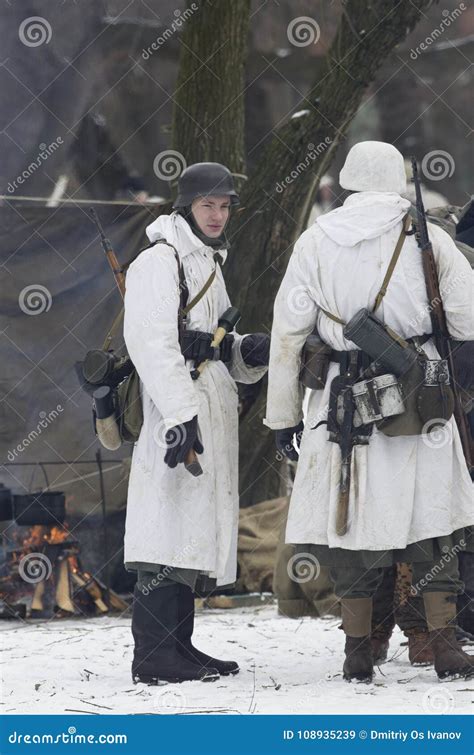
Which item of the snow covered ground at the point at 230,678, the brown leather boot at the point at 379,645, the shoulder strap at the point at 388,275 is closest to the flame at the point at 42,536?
the snow covered ground at the point at 230,678

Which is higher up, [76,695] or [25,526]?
[25,526]

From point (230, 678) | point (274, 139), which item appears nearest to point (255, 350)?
point (230, 678)

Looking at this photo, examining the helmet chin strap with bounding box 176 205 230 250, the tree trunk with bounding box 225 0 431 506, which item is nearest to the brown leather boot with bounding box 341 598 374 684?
the helmet chin strap with bounding box 176 205 230 250

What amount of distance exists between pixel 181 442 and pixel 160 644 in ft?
2.63

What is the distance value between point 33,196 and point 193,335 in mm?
2688

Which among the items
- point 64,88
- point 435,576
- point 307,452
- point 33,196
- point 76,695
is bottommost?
point 76,695

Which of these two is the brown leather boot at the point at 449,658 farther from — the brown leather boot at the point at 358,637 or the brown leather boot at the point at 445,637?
the brown leather boot at the point at 358,637

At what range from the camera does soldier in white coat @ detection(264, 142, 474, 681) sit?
16.1 feet

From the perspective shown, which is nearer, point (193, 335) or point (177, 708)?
point (177, 708)

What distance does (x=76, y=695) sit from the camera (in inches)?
195

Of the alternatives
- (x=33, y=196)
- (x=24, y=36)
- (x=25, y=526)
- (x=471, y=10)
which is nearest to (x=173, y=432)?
(x=25, y=526)

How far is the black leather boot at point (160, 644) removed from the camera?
16.8ft

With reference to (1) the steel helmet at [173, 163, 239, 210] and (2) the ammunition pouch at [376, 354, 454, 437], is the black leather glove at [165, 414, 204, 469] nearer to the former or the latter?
(2) the ammunition pouch at [376, 354, 454, 437]

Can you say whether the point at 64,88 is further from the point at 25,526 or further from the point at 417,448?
the point at 417,448
